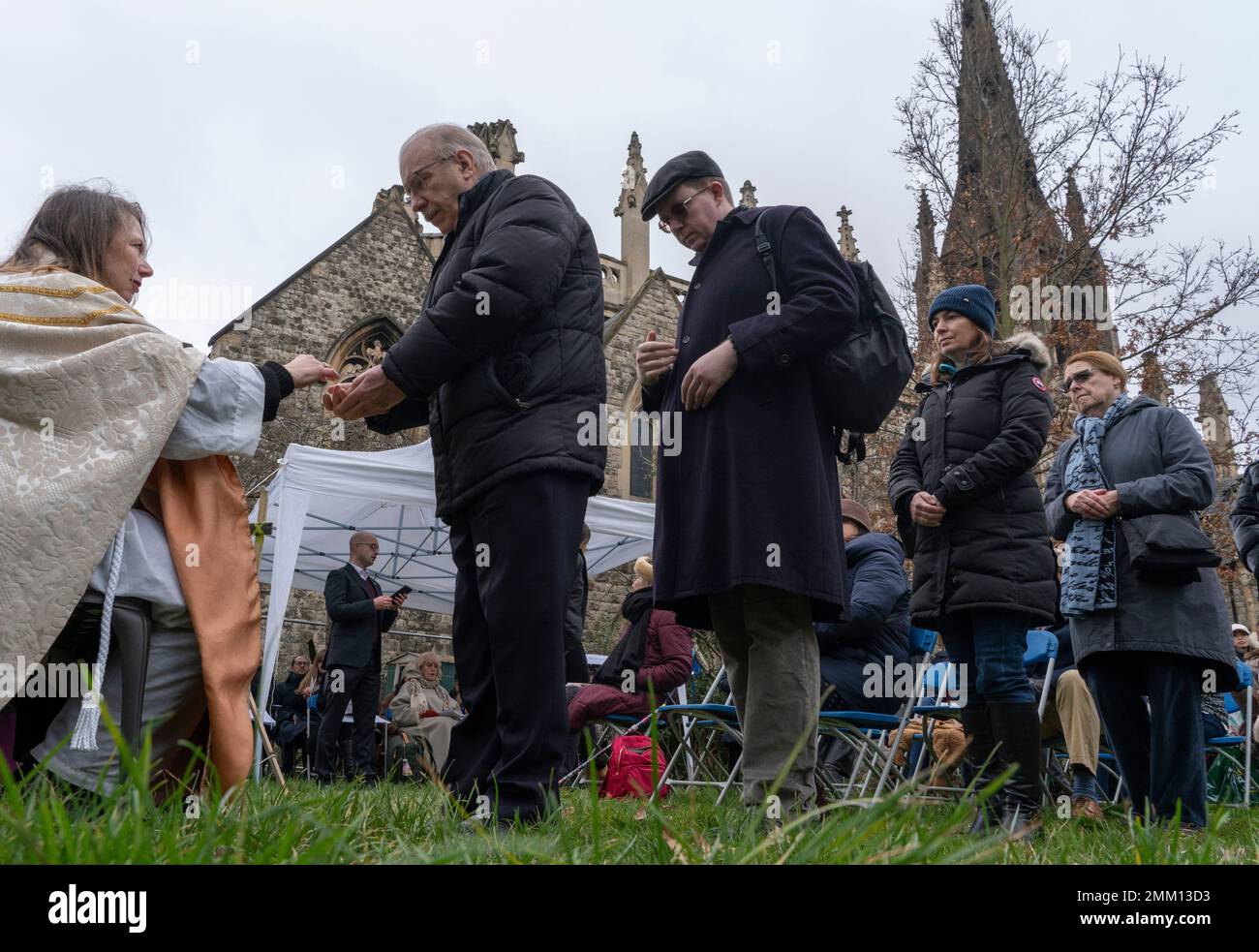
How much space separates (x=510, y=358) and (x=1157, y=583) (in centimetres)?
255

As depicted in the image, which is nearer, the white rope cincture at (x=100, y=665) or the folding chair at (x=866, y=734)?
the white rope cincture at (x=100, y=665)

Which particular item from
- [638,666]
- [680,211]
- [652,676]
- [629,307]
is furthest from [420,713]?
[629,307]

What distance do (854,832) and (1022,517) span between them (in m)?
2.81

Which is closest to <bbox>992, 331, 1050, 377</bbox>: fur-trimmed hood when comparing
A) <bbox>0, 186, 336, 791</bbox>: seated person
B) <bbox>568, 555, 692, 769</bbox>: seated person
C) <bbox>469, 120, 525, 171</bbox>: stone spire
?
<bbox>0, 186, 336, 791</bbox>: seated person

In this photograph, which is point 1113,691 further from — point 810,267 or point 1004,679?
point 810,267

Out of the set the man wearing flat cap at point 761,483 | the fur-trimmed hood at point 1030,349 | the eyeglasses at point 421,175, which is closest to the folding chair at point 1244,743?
the fur-trimmed hood at point 1030,349

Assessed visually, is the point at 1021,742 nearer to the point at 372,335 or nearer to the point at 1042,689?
the point at 1042,689

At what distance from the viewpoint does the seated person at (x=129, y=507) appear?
2.86 metres

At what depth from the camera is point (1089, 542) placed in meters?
4.47

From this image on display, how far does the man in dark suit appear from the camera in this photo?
1016 cm

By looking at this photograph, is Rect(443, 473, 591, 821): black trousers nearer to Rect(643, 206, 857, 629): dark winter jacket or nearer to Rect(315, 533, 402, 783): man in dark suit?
Rect(643, 206, 857, 629): dark winter jacket

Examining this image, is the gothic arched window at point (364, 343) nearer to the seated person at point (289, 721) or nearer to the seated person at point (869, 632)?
the seated person at point (289, 721)

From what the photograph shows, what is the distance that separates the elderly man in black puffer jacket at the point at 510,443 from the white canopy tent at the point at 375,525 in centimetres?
425
